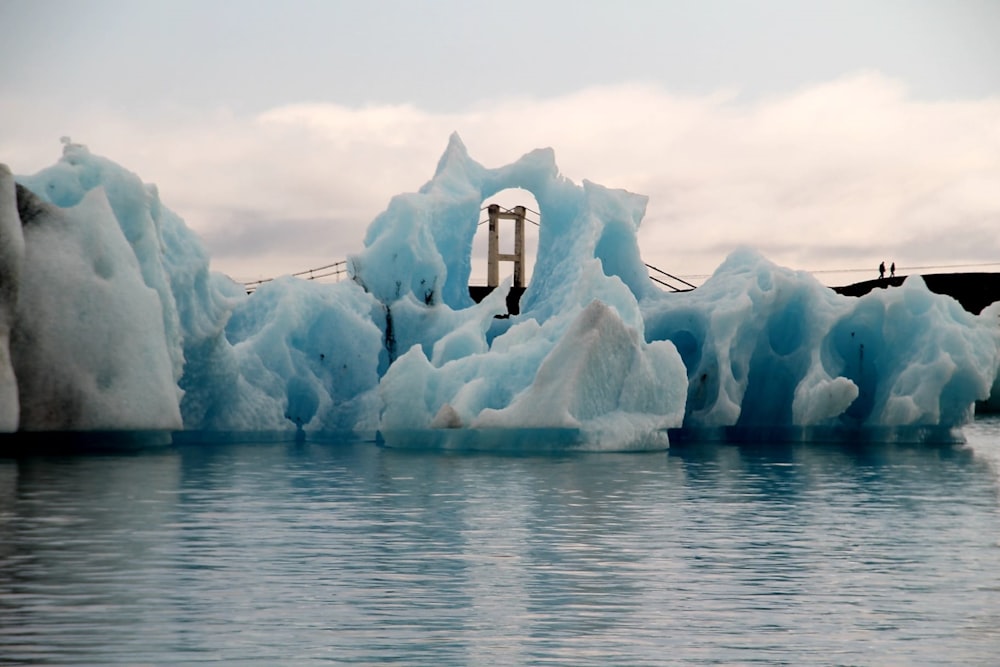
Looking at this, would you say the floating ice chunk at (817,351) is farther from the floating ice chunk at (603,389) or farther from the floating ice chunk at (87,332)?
the floating ice chunk at (87,332)

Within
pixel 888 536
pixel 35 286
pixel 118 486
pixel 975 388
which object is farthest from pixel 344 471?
pixel 975 388

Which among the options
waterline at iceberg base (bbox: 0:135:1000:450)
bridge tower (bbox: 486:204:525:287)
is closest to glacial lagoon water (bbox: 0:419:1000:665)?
waterline at iceberg base (bbox: 0:135:1000:450)

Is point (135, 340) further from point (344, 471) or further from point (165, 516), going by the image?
point (165, 516)

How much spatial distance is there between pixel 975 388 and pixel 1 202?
17355mm

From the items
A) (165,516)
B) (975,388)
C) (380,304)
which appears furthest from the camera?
(380,304)

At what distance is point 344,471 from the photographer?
20.0m

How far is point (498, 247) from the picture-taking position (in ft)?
166

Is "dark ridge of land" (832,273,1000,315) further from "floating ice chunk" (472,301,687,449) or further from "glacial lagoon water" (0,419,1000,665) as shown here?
"glacial lagoon water" (0,419,1000,665)

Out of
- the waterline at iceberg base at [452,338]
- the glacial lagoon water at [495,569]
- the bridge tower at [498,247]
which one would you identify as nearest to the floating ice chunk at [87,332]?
the waterline at iceberg base at [452,338]

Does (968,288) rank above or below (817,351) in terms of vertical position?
above

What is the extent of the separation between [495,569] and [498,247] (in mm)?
41201

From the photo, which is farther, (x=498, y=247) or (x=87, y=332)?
(x=498, y=247)

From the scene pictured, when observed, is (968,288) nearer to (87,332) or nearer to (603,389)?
(603,389)

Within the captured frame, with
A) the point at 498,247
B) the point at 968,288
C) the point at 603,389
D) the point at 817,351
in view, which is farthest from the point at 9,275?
the point at 968,288
